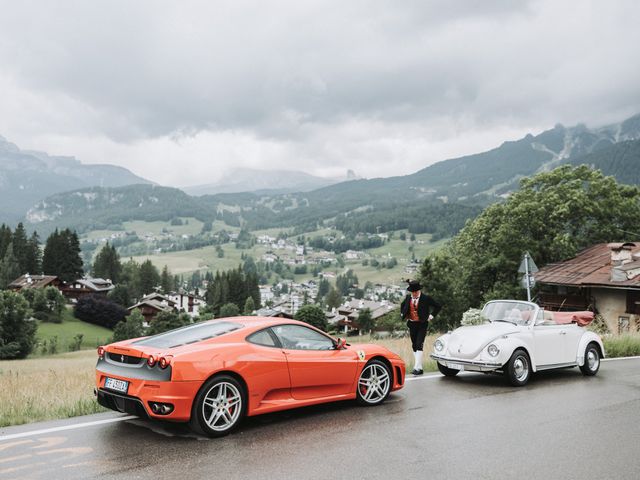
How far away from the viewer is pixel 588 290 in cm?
3447

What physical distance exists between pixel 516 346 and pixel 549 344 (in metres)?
1.04

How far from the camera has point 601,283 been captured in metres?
31.8

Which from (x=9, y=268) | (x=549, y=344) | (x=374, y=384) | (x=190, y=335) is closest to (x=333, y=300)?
(x=9, y=268)

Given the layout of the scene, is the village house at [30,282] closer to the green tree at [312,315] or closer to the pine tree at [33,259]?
the pine tree at [33,259]

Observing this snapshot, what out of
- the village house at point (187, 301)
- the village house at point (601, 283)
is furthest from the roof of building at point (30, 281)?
the village house at point (601, 283)

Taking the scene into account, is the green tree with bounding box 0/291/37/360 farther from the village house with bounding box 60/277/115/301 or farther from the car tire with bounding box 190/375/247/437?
the car tire with bounding box 190/375/247/437

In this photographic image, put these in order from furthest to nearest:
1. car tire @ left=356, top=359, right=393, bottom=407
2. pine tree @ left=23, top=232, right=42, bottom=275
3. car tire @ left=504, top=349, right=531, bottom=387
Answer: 1. pine tree @ left=23, top=232, right=42, bottom=275
2. car tire @ left=504, top=349, right=531, bottom=387
3. car tire @ left=356, top=359, right=393, bottom=407

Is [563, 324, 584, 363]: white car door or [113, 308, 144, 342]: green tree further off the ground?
[563, 324, 584, 363]: white car door

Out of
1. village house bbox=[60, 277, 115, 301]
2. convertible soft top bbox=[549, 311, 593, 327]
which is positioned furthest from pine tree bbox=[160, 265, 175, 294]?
convertible soft top bbox=[549, 311, 593, 327]

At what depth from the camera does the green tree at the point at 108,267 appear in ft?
443

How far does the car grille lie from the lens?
6.40m

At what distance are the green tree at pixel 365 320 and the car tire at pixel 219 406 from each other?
9990 cm

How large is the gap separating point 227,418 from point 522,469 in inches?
127

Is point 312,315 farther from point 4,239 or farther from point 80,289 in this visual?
point 4,239
